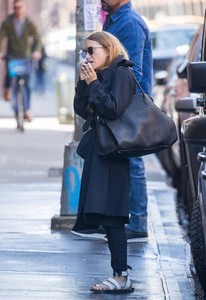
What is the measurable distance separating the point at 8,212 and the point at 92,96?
12.2 feet

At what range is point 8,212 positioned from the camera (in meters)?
10.6

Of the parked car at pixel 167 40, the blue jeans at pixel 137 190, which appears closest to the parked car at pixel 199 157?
the blue jeans at pixel 137 190

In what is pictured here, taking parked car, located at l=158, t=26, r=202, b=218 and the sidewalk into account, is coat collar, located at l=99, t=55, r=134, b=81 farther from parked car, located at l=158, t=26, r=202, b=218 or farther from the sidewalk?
parked car, located at l=158, t=26, r=202, b=218

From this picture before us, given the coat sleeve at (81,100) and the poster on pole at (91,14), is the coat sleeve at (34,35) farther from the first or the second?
the coat sleeve at (81,100)

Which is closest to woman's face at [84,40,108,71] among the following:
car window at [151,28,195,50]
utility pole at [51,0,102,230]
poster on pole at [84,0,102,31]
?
utility pole at [51,0,102,230]

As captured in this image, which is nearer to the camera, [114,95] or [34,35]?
[114,95]

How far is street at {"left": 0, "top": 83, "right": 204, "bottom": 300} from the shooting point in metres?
7.45

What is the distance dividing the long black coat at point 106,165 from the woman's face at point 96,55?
51 mm

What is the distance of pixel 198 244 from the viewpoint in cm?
720

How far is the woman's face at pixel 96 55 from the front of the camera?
7.25 metres

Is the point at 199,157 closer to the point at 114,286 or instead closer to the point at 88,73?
the point at 88,73

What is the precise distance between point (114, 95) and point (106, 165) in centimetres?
43

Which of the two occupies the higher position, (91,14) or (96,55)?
(96,55)

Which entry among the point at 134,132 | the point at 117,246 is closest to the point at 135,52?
the point at 134,132
